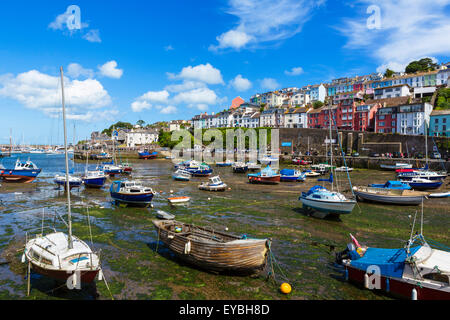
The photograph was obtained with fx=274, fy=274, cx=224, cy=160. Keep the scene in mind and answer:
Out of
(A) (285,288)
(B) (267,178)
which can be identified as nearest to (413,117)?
(B) (267,178)

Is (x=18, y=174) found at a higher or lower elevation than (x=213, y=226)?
higher

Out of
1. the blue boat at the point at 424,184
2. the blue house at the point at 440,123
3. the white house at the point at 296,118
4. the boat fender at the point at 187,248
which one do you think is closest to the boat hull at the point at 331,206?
the boat fender at the point at 187,248

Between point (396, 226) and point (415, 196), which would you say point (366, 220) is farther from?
point (415, 196)

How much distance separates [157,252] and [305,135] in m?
76.9

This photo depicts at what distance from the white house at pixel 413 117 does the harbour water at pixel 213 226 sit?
51315 mm

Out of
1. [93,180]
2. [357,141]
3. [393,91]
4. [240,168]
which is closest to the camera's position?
[93,180]

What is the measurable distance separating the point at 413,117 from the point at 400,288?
75943mm

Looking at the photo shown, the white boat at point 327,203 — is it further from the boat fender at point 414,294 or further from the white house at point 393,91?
the white house at point 393,91

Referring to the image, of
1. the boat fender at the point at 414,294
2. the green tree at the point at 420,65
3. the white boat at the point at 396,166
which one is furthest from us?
the green tree at the point at 420,65

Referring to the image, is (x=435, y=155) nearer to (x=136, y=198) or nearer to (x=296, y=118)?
(x=296, y=118)

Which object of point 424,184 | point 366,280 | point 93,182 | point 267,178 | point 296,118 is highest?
point 296,118

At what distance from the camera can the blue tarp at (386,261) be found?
10.1m

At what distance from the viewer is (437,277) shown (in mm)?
9242

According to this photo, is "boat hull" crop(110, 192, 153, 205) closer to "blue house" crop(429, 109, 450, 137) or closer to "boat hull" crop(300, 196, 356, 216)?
"boat hull" crop(300, 196, 356, 216)
